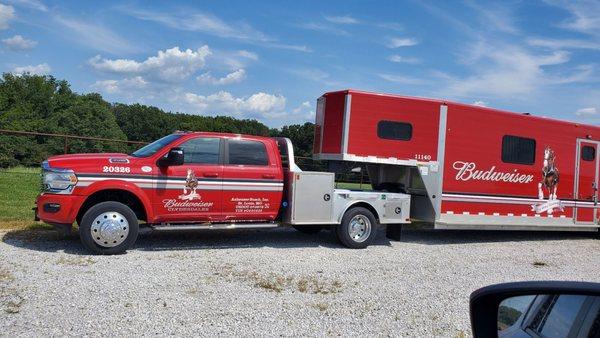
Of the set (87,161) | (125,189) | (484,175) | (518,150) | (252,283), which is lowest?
(252,283)

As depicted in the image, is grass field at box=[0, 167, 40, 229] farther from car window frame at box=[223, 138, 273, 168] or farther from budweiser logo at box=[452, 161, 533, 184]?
budweiser logo at box=[452, 161, 533, 184]

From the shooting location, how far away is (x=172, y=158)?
905cm

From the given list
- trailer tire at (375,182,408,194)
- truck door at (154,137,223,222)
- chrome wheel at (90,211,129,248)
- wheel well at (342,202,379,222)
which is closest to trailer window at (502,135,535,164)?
trailer tire at (375,182,408,194)

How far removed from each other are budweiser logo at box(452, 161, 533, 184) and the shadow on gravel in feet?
5.12

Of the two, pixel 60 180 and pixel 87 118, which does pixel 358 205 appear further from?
pixel 87 118

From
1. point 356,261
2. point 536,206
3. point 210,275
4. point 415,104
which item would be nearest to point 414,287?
point 356,261

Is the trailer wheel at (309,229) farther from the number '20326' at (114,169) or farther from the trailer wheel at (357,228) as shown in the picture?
the number '20326' at (114,169)

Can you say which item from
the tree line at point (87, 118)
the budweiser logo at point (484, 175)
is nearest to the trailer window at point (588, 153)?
the budweiser logo at point (484, 175)

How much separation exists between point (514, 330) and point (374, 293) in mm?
4988

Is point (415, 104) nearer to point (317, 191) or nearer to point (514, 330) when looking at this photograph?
point (317, 191)

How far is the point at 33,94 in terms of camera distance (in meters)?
73.8

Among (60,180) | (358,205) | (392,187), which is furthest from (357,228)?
(60,180)

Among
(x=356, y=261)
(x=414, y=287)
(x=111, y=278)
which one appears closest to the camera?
(x=111, y=278)

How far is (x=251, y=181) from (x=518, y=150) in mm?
6403
